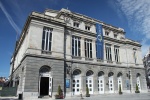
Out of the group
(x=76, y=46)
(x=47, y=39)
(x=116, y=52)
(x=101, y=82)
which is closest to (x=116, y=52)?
(x=116, y=52)

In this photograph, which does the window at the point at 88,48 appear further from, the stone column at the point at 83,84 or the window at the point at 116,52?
the window at the point at 116,52

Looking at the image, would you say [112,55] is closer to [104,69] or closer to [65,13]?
[104,69]

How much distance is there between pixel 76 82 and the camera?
24547 mm

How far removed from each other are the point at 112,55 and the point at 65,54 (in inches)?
470

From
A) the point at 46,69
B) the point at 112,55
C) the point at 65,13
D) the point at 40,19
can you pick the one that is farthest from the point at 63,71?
the point at 112,55

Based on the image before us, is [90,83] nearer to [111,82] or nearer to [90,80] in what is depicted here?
[90,80]

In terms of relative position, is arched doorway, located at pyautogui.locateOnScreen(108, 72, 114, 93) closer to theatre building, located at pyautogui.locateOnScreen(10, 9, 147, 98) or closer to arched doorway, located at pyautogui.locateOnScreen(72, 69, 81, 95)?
theatre building, located at pyautogui.locateOnScreen(10, 9, 147, 98)

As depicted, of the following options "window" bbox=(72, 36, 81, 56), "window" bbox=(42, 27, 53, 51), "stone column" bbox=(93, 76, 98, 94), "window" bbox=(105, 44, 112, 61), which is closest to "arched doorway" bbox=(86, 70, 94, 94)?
"stone column" bbox=(93, 76, 98, 94)

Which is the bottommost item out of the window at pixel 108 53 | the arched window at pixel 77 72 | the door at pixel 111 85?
the door at pixel 111 85

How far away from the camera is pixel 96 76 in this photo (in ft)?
87.6

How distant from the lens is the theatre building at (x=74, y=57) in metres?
21.0

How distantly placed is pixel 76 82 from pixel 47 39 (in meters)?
8.96

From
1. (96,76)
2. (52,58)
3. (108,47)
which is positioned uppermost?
(108,47)

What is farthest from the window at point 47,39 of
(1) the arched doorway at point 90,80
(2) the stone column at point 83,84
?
(1) the arched doorway at point 90,80
